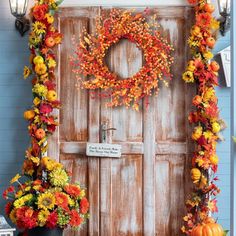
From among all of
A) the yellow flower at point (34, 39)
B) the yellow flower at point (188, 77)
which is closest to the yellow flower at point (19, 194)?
the yellow flower at point (34, 39)

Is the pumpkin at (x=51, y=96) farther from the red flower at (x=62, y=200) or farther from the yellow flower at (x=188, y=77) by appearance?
the yellow flower at (x=188, y=77)

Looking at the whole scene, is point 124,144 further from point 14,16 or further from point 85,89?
point 14,16

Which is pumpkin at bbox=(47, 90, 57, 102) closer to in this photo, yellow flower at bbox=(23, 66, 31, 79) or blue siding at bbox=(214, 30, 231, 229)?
yellow flower at bbox=(23, 66, 31, 79)

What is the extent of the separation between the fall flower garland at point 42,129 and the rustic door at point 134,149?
20 cm

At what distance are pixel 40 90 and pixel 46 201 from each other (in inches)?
39.8

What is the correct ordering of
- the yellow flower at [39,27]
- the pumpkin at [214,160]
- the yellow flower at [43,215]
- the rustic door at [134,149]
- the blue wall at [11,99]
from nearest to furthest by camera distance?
the yellow flower at [43,215] < the pumpkin at [214,160] < the yellow flower at [39,27] < the rustic door at [134,149] < the blue wall at [11,99]

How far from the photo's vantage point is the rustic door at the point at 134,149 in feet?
19.9

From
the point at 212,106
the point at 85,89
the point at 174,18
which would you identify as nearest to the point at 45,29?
the point at 85,89

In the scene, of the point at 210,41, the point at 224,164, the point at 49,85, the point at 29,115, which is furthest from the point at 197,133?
the point at 29,115

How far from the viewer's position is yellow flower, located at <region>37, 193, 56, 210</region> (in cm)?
545

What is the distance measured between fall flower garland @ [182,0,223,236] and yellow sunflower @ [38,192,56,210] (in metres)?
1.19

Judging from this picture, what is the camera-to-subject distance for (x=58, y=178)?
5.66 meters

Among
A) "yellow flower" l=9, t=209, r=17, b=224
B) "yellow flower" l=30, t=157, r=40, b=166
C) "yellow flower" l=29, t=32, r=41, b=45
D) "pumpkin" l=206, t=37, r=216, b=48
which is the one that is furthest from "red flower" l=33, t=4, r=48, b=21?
"yellow flower" l=9, t=209, r=17, b=224

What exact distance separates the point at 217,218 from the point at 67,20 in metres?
2.25
